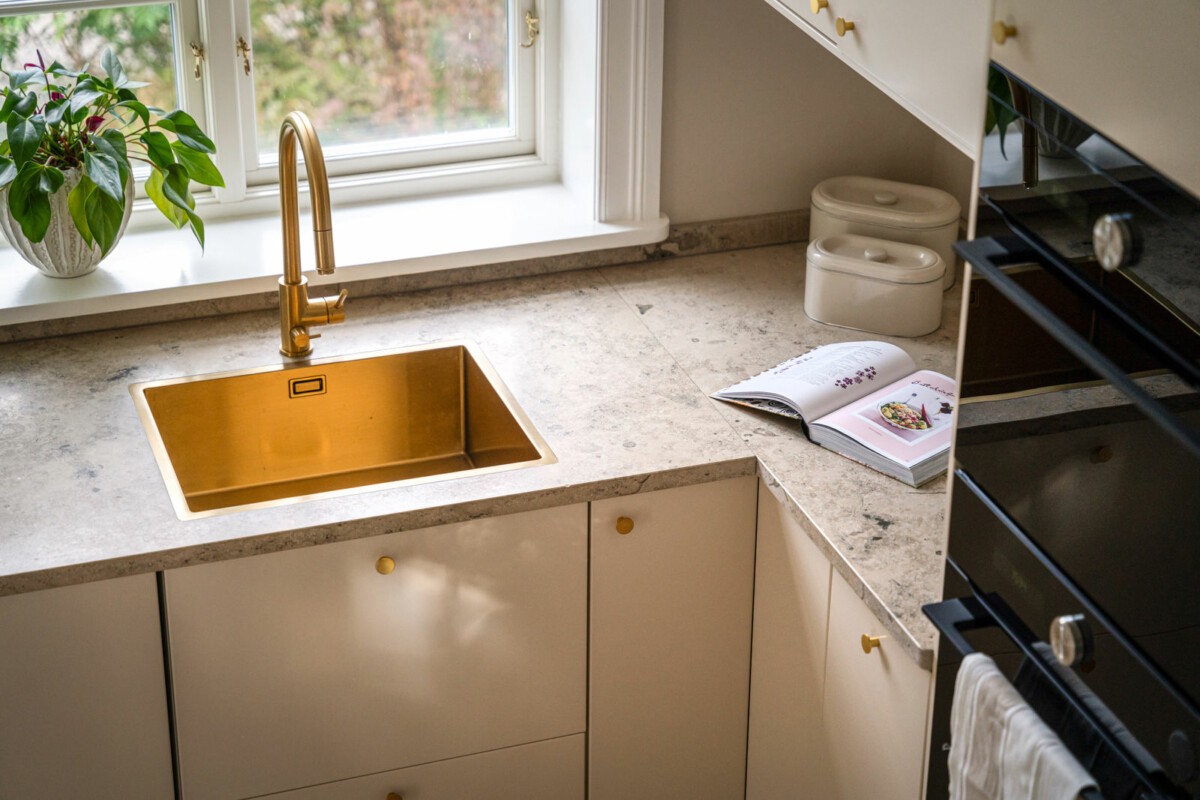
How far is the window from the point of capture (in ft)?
7.70

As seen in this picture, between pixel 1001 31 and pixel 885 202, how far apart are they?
1.17 m

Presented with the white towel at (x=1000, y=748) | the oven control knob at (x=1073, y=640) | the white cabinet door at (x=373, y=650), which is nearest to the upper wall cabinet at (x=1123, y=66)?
the oven control knob at (x=1073, y=640)

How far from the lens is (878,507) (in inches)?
71.5

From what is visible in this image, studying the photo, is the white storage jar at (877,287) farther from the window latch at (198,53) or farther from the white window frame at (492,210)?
the window latch at (198,53)

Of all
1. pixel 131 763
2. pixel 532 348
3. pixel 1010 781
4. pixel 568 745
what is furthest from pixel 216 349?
pixel 1010 781

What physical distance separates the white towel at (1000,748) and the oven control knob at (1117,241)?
0.43 m

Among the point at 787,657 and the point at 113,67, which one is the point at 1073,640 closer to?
the point at 787,657

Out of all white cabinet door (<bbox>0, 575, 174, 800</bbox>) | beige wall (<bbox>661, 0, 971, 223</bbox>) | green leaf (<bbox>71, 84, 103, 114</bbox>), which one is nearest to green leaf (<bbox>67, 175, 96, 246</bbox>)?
green leaf (<bbox>71, 84, 103, 114</bbox>)

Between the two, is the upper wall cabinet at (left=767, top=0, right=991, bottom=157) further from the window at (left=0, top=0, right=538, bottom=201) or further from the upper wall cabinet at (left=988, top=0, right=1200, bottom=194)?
the window at (left=0, top=0, right=538, bottom=201)

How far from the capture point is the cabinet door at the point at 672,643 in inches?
76.9

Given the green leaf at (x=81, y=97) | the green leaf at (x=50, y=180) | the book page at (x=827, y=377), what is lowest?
the book page at (x=827, y=377)

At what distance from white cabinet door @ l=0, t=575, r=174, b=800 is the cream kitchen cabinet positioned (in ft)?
2.69

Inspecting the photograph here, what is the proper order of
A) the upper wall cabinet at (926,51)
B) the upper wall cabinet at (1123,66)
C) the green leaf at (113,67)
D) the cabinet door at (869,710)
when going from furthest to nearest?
the green leaf at (113,67)
the cabinet door at (869,710)
the upper wall cabinet at (926,51)
the upper wall cabinet at (1123,66)

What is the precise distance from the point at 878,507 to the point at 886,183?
2.81 ft
